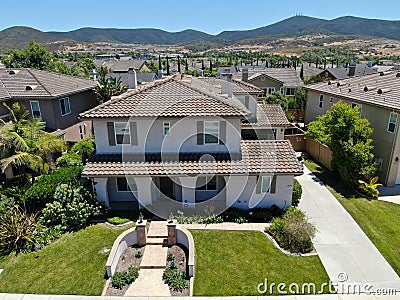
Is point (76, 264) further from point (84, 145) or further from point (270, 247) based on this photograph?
point (84, 145)

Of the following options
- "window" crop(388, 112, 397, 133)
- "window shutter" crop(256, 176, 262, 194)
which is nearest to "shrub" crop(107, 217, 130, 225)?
"window shutter" crop(256, 176, 262, 194)

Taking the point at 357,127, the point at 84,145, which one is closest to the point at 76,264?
the point at 84,145

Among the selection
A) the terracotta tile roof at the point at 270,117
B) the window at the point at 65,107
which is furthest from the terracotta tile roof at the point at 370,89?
the window at the point at 65,107

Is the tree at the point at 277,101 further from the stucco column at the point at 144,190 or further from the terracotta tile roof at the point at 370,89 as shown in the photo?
the stucco column at the point at 144,190

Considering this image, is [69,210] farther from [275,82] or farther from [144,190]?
[275,82]

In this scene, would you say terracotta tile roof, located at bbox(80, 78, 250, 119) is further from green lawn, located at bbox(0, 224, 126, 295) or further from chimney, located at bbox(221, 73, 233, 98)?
green lawn, located at bbox(0, 224, 126, 295)
